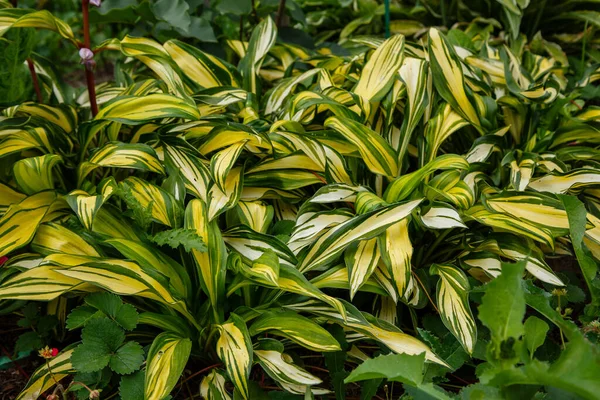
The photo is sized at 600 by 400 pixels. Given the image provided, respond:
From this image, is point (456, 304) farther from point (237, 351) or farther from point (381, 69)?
point (381, 69)

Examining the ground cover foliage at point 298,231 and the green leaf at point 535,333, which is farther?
the ground cover foliage at point 298,231

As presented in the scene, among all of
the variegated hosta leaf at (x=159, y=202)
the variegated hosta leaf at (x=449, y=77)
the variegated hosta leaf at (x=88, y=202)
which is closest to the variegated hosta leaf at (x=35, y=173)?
the variegated hosta leaf at (x=88, y=202)

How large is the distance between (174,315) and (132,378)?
19 centimetres

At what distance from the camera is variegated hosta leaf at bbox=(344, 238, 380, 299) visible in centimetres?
146

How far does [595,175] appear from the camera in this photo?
1.71 metres

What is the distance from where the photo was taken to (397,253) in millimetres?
1486

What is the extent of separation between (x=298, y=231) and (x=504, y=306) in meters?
0.66

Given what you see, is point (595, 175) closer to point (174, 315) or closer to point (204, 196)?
point (204, 196)

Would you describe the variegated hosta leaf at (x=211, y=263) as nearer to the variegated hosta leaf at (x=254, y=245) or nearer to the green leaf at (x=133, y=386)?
the variegated hosta leaf at (x=254, y=245)

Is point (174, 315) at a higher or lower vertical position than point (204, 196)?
lower

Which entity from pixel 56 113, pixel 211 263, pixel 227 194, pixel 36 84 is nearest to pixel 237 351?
pixel 211 263

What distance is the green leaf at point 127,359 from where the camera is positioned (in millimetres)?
1354

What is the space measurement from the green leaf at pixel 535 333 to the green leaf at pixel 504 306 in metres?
0.23

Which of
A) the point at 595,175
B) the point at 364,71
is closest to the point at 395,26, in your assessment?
the point at 364,71
